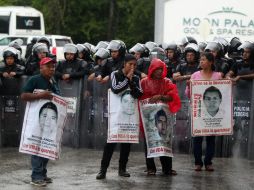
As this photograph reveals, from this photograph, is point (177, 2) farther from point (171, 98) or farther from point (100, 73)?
point (171, 98)

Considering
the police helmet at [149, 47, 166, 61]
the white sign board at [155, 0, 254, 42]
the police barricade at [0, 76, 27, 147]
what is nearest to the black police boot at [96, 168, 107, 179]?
the police barricade at [0, 76, 27, 147]

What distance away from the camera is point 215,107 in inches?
580

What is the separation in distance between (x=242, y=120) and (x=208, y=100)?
1480mm

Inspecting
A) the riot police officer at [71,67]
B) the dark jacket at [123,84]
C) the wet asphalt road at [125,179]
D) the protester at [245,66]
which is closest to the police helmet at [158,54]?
the riot police officer at [71,67]

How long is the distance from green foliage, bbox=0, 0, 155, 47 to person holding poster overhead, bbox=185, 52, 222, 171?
41.5 m

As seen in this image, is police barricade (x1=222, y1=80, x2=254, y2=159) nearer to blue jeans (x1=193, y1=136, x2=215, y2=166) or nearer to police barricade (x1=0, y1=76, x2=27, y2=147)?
blue jeans (x1=193, y1=136, x2=215, y2=166)

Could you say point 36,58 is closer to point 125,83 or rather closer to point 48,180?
point 125,83

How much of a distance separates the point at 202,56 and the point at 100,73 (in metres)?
3.09

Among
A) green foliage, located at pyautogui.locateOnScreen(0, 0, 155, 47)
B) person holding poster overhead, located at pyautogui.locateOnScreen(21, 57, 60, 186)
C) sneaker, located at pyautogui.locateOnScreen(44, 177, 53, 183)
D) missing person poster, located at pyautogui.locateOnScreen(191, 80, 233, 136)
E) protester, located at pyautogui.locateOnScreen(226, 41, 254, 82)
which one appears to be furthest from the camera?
green foliage, located at pyautogui.locateOnScreen(0, 0, 155, 47)

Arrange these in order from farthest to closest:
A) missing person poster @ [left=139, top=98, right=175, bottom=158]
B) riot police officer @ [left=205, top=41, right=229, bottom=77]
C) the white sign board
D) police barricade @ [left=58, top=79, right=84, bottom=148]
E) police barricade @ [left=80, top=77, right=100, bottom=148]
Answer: the white sign board
police barricade @ [left=58, top=79, right=84, bottom=148]
police barricade @ [left=80, top=77, right=100, bottom=148]
riot police officer @ [left=205, top=41, right=229, bottom=77]
missing person poster @ [left=139, top=98, right=175, bottom=158]

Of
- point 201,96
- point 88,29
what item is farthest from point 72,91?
point 88,29

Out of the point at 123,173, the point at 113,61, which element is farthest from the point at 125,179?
the point at 113,61

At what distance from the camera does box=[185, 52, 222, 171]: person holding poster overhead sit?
14.5 meters

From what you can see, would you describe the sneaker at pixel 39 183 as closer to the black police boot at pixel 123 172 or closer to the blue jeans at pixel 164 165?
the black police boot at pixel 123 172
